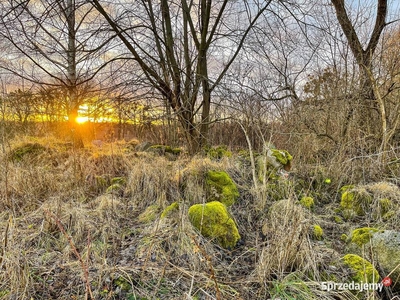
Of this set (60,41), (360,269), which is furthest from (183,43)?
(360,269)

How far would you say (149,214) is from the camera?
3129mm

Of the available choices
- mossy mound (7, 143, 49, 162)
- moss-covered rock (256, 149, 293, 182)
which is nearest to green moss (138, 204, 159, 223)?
moss-covered rock (256, 149, 293, 182)

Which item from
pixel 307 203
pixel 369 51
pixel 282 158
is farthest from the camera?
pixel 369 51

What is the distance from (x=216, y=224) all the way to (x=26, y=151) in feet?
16.9

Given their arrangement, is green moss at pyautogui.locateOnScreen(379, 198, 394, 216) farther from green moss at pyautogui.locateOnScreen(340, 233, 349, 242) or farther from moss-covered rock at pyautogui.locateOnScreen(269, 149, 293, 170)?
moss-covered rock at pyautogui.locateOnScreen(269, 149, 293, 170)

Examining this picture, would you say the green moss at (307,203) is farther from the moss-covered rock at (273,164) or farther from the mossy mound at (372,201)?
the moss-covered rock at (273,164)

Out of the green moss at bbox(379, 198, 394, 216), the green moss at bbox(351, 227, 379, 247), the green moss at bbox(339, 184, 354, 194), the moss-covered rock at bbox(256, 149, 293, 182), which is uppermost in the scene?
the moss-covered rock at bbox(256, 149, 293, 182)

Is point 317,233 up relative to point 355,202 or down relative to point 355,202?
down

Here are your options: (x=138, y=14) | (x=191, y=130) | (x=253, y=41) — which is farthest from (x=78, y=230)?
(x=253, y=41)

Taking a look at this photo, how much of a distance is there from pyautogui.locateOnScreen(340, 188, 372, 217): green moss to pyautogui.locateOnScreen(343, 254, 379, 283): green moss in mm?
1394

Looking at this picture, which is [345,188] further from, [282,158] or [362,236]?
[362,236]

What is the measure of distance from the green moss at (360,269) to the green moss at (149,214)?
202 cm

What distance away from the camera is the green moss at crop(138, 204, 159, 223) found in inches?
119

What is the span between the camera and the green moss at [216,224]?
8.57ft
